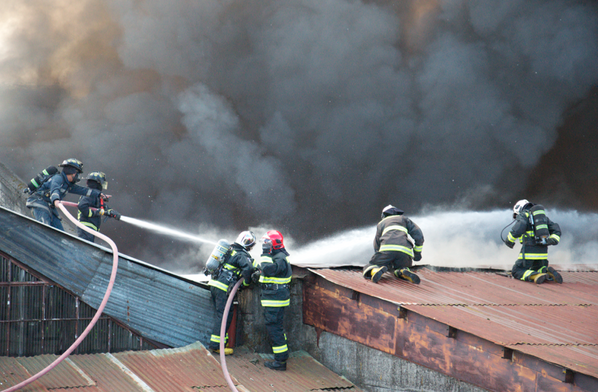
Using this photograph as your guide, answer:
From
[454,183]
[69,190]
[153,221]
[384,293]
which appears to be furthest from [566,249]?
[69,190]

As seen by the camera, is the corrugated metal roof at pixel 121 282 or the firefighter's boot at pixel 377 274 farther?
the firefighter's boot at pixel 377 274

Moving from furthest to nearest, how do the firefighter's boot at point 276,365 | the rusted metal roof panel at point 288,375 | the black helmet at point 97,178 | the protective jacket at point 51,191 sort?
the black helmet at point 97,178, the protective jacket at point 51,191, the firefighter's boot at point 276,365, the rusted metal roof panel at point 288,375

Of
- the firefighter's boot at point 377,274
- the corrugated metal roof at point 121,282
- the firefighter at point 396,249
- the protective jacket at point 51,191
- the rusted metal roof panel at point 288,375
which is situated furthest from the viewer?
the protective jacket at point 51,191

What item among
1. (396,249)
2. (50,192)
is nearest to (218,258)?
(396,249)

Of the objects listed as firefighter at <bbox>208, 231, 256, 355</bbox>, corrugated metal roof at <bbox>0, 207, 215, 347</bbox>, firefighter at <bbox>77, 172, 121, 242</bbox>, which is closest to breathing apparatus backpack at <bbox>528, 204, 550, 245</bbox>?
firefighter at <bbox>208, 231, 256, 355</bbox>

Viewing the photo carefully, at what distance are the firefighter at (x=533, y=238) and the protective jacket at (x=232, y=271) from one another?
16.1 ft

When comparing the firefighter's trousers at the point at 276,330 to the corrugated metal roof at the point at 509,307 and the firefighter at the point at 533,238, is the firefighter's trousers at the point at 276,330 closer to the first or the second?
the corrugated metal roof at the point at 509,307

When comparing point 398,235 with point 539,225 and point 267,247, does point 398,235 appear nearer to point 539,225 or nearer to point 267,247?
point 267,247

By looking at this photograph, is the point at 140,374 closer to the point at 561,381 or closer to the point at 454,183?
the point at 561,381

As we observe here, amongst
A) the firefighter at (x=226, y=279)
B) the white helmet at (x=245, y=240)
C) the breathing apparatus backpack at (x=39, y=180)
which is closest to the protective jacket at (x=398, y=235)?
the white helmet at (x=245, y=240)

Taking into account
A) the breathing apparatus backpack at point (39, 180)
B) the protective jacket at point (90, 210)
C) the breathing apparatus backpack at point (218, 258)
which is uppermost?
the breathing apparatus backpack at point (39, 180)

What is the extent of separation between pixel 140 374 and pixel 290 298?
7.76 ft

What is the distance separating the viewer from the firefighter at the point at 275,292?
243 inches

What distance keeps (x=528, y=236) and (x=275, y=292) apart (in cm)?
505
